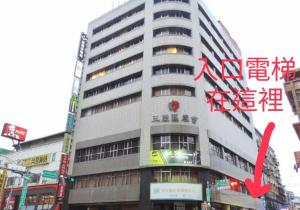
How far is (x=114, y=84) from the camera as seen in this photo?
45.7 meters

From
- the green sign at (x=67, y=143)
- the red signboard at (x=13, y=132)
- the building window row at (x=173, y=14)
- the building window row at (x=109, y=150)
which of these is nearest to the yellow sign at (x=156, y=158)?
the building window row at (x=109, y=150)

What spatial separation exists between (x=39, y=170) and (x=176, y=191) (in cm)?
2930

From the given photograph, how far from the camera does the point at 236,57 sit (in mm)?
63781

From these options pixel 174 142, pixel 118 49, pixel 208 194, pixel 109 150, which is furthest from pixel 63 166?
pixel 208 194

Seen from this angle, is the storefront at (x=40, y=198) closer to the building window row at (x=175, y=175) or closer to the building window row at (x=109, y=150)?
the building window row at (x=109, y=150)

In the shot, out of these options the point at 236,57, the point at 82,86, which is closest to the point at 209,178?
the point at 82,86

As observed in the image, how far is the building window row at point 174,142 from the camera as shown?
34.5m

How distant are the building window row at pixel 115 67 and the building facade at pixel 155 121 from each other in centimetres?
16

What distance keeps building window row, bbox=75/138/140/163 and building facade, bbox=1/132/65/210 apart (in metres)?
4.76

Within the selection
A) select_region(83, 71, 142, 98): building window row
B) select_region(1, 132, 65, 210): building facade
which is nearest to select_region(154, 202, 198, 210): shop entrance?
select_region(83, 71, 142, 98): building window row

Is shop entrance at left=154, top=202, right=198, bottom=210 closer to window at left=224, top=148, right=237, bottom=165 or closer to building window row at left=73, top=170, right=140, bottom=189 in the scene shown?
building window row at left=73, top=170, right=140, bottom=189

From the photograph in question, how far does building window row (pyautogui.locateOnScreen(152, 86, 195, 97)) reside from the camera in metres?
37.9

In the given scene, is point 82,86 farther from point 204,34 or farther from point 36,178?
point 204,34

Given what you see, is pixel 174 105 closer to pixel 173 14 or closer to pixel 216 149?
pixel 216 149
